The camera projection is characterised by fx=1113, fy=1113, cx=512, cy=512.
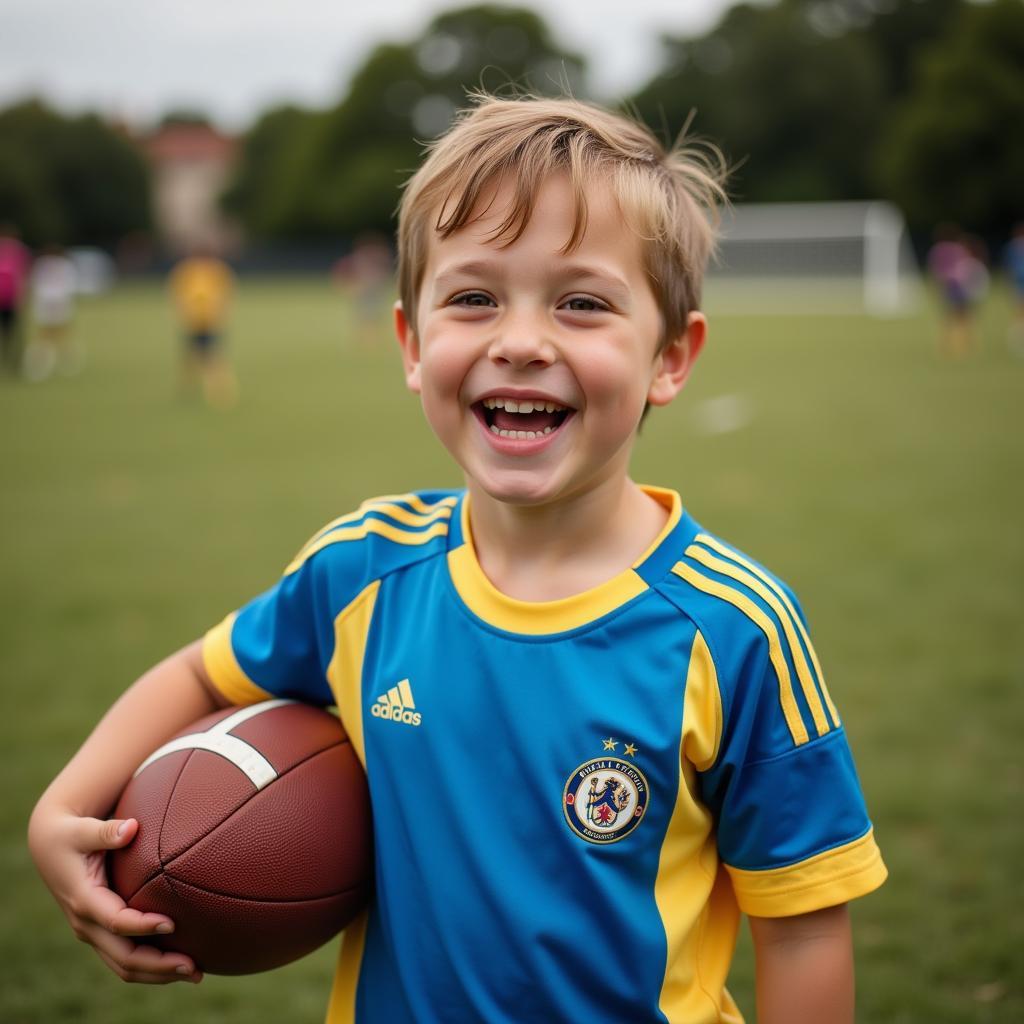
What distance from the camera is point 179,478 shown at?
10.5 meters

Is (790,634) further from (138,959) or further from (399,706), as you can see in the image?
(138,959)

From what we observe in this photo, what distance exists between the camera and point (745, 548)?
7.39 meters

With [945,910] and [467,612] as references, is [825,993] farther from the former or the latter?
[945,910]

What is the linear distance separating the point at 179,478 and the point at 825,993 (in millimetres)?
9605

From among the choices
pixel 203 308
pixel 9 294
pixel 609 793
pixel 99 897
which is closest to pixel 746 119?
pixel 9 294

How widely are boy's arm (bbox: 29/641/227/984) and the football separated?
34 millimetres

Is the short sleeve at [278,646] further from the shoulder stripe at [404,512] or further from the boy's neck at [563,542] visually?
the boy's neck at [563,542]

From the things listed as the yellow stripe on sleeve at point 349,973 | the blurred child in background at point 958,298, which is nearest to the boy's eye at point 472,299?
the yellow stripe on sleeve at point 349,973

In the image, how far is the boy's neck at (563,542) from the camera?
6.05 ft

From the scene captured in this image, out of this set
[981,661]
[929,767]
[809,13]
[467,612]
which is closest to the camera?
[467,612]

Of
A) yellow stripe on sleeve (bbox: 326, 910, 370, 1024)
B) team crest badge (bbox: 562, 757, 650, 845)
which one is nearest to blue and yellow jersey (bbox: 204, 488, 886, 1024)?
team crest badge (bbox: 562, 757, 650, 845)

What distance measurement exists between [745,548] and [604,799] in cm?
589

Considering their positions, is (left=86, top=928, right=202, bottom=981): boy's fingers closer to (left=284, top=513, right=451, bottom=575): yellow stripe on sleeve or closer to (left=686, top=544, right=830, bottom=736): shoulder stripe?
(left=284, top=513, right=451, bottom=575): yellow stripe on sleeve

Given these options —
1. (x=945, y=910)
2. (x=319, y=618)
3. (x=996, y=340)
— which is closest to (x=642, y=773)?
(x=319, y=618)
